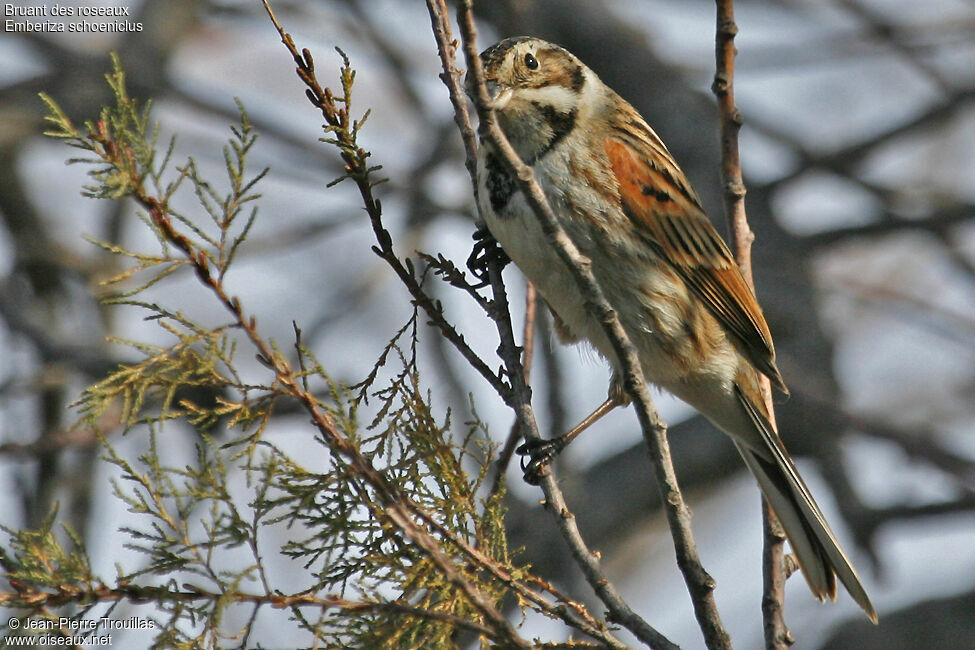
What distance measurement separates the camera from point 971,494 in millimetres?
5152

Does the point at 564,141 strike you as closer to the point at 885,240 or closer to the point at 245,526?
the point at 245,526

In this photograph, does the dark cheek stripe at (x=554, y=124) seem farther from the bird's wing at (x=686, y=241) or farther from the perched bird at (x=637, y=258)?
the bird's wing at (x=686, y=241)

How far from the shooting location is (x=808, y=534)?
3598mm

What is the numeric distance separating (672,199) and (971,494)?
2254mm

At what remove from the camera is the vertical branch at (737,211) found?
296cm

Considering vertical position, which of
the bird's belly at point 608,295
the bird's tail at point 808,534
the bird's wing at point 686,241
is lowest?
the bird's tail at point 808,534

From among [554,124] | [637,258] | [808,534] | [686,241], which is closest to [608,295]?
[637,258]

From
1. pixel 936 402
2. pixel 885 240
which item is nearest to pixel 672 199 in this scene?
pixel 885 240

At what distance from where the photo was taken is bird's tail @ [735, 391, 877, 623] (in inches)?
137

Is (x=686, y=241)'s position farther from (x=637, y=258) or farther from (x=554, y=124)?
(x=554, y=124)

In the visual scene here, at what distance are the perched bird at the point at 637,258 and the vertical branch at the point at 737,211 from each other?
202mm

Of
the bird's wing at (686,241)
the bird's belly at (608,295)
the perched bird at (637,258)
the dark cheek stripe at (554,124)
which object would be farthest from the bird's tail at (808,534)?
the dark cheek stripe at (554,124)

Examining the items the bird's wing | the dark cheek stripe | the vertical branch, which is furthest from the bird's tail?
the dark cheek stripe

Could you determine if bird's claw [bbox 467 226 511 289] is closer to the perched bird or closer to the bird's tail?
the perched bird
